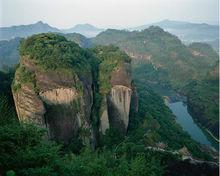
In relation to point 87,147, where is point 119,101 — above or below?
above

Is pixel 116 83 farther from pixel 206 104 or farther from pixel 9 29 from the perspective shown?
pixel 9 29

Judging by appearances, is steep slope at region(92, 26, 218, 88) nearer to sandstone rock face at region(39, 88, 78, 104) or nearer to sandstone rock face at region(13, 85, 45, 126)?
sandstone rock face at region(39, 88, 78, 104)

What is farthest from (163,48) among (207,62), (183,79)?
(183,79)

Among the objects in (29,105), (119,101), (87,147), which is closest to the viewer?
(87,147)

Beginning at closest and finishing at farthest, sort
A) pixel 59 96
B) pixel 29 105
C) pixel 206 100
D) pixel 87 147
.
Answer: pixel 87 147, pixel 29 105, pixel 59 96, pixel 206 100

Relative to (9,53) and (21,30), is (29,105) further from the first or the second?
(21,30)

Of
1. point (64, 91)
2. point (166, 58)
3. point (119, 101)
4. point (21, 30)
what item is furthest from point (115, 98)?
point (21, 30)

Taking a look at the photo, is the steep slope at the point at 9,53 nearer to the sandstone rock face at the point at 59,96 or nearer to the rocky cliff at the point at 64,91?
the rocky cliff at the point at 64,91

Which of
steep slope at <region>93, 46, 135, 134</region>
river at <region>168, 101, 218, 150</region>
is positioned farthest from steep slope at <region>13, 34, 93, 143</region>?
river at <region>168, 101, 218, 150</region>
